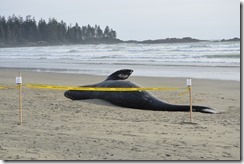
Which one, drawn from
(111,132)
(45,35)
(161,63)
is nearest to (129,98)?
(111,132)

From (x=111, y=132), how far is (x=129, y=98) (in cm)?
332

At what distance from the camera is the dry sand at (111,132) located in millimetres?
6277

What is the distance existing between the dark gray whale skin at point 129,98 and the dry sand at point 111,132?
28cm

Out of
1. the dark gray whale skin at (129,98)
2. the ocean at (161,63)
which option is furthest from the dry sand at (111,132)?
the ocean at (161,63)

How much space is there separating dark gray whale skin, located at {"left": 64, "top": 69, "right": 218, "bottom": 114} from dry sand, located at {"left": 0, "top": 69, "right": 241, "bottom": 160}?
275 mm

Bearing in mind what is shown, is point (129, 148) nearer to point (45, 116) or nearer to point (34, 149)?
point (34, 149)

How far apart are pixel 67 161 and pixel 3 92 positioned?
926 centimetres

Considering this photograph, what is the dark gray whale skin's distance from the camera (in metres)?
10.4

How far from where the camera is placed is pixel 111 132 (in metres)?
7.79

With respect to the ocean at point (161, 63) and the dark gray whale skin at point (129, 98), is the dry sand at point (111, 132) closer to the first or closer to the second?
the dark gray whale skin at point (129, 98)

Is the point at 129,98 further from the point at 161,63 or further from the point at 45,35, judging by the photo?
the point at 45,35

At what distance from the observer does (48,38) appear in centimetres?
7975

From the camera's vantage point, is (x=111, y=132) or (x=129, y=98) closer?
(x=111, y=132)

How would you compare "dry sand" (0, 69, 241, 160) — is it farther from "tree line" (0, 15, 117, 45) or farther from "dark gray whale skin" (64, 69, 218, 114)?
"tree line" (0, 15, 117, 45)
